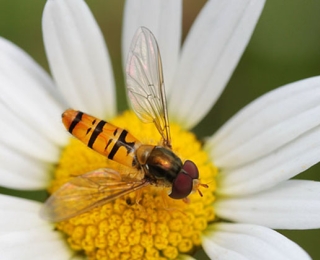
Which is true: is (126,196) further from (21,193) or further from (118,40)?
(118,40)

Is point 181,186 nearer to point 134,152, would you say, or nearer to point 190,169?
point 190,169

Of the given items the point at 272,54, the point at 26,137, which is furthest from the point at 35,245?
the point at 272,54

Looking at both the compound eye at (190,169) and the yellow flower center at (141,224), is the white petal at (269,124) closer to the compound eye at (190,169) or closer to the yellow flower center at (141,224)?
the yellow flower center at (141,224)

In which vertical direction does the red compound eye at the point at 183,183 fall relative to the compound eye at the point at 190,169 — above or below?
below

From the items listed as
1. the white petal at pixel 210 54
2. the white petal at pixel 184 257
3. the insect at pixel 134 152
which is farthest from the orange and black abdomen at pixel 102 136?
the white petal at pixel 210 54

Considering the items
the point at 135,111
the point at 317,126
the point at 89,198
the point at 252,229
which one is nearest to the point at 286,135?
the point at 317,126
